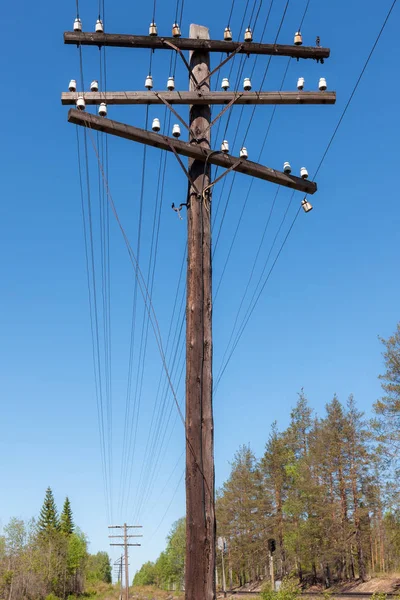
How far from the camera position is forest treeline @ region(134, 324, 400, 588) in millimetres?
35812

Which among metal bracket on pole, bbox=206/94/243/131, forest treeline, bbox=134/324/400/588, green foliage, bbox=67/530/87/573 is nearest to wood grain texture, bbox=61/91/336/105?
metal bracket on pole, bbox=206/94/243/131

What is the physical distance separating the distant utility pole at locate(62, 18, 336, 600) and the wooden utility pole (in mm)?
12

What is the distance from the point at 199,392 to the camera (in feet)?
29.9

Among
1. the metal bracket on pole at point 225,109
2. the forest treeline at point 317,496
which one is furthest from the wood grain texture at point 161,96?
the forest treeline at point 317,496

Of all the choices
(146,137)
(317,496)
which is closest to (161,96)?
(146,137)

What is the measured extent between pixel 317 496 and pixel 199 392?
43232mm

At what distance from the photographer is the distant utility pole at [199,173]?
8688 millimetres

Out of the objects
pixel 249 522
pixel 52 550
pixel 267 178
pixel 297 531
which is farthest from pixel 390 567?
pixel 267 178

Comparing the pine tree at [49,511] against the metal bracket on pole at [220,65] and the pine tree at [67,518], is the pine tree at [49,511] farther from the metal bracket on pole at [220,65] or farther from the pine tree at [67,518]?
the metal bracket on pole at [220,65]

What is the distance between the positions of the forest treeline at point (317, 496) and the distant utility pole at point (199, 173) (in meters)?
25.8

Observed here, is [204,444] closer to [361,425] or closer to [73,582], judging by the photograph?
[361,425]

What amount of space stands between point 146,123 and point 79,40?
182cm

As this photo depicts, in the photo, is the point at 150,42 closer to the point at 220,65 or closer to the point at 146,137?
the point at 220,65

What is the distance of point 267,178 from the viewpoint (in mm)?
10953
